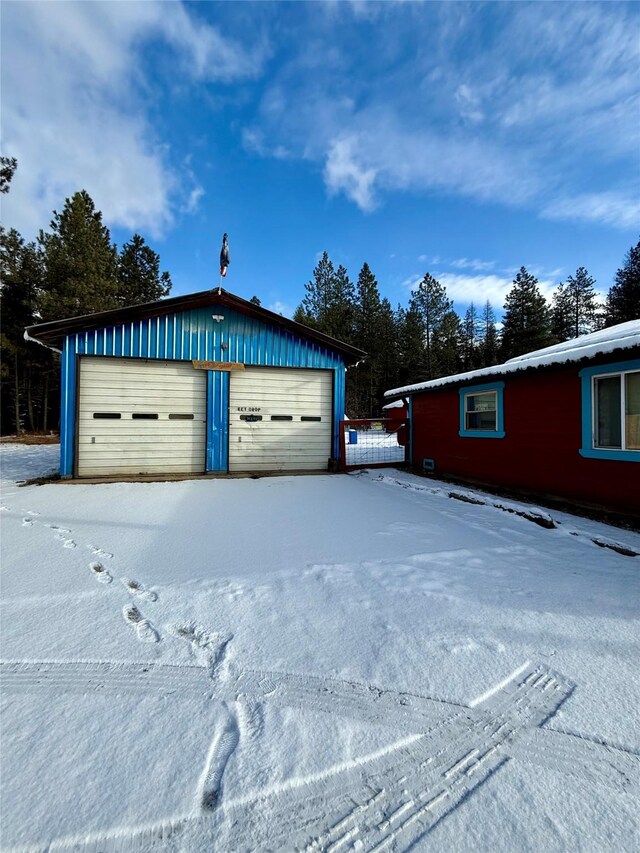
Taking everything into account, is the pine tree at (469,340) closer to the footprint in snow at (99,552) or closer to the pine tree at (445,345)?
the pine tree at (445,345)

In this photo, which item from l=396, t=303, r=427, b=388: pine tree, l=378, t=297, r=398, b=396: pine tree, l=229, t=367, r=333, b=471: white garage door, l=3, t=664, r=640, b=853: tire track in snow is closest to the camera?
l=3, t=664, r=640, b=853: tire track in snow

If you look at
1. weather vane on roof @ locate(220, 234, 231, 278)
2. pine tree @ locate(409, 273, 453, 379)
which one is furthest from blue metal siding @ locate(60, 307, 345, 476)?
pine tree @ locate(409, 273, 453, 379)

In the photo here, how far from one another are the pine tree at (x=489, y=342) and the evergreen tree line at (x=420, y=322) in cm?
19

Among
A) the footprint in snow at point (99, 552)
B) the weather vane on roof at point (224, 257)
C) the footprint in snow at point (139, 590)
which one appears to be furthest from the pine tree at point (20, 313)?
the footprint in snow at point (139, 590)

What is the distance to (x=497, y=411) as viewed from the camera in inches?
275

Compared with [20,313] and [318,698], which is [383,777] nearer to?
[318,698]

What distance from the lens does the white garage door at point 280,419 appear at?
28.7 ft

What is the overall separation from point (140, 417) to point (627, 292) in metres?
37.1

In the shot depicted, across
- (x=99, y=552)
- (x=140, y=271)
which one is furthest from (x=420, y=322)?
(x=99, y=552)

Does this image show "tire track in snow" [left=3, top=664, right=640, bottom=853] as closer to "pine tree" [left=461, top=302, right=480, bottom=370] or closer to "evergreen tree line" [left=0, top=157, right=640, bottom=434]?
"evergreen tree line" [left=0, top=157, right=640, bottom=434]

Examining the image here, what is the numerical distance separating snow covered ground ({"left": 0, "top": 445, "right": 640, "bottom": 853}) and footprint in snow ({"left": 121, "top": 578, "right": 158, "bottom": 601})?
0.07 ft

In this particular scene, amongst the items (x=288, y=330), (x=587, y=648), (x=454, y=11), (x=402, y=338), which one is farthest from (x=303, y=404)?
(x=402, y=338)

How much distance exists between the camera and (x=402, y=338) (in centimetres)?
3572

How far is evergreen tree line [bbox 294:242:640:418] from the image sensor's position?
32062 millimetres
